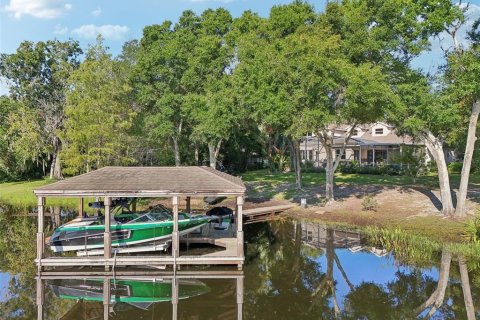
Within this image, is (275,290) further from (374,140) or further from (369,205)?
(374,140)

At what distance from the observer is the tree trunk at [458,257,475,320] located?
13148 millimetres

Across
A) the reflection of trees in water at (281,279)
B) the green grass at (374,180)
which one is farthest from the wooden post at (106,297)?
the green grass at (374,180)

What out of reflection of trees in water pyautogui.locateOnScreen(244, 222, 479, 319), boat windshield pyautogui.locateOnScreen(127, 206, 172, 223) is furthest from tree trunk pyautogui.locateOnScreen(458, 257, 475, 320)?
boat windshield pyautogui.locateOnScreen(127, 206, 172, 223)

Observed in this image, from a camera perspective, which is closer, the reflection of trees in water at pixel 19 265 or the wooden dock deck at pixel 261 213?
the reflection of trees in water at pixel 19 265

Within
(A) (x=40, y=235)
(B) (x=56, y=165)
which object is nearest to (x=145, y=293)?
(A) (x=40, y=235)

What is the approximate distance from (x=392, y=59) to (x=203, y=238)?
14946mm

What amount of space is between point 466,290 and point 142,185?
41.1 ft

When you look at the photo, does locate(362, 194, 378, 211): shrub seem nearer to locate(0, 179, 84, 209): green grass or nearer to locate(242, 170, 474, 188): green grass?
locate(242, 170, 474, 188): green grass

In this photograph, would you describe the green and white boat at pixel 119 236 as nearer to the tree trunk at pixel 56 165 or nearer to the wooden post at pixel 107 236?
the wooden post at pixel 107 236

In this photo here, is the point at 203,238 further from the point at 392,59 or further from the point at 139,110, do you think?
the point at 139,110

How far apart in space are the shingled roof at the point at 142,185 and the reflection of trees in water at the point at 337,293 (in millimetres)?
3680

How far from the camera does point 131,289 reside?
15523mm

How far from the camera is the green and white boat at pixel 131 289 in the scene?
572 inches

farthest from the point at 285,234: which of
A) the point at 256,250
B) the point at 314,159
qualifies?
the point at 314,159
